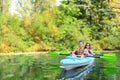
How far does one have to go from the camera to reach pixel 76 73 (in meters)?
13.7

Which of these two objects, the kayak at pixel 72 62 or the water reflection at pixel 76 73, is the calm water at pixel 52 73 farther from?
the kayak at pixel 72 62

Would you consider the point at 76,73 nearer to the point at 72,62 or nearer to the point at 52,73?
the point at 72,62

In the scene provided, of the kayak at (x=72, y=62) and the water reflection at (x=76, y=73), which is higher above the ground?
the kayak at (x=72, y=62)

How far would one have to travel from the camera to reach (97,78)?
11969 millimetres

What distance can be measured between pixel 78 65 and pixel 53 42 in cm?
1913

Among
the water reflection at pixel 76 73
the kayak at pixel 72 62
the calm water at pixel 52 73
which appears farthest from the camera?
the kayak at pixel 72 62

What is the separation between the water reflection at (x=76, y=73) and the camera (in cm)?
1242

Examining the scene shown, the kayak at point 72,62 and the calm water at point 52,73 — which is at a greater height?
the kayak at point 72,62

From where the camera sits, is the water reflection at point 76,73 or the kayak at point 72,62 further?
the kayak at point 72,62

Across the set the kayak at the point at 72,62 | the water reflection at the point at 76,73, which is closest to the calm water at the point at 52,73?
the water reflection at the point at 76,73

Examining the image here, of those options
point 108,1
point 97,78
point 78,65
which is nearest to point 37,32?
point 108,1

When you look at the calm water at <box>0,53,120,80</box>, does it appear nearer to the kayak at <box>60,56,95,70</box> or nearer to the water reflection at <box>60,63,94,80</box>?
the water reflection at <box>60,63,94,80</box>

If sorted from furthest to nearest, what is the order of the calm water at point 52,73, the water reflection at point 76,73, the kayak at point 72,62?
the kayak at point 72,62 < the water reflection at point 76,73 < the calm water at point 52,73

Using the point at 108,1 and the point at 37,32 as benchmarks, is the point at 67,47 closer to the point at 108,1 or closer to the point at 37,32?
the point at 37,32
